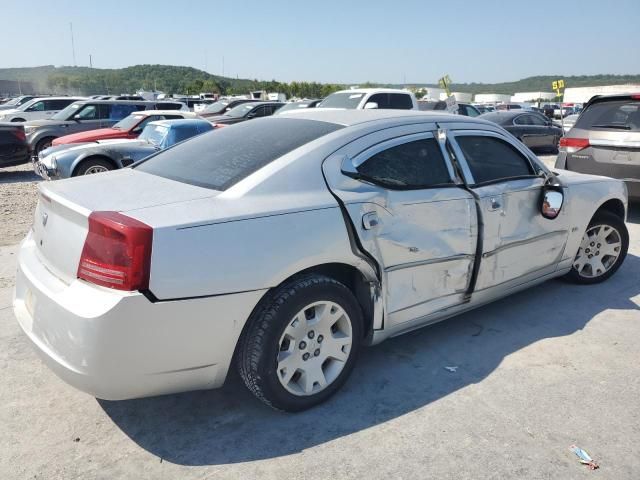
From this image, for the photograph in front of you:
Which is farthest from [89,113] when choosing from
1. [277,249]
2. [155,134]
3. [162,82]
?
[162,82]

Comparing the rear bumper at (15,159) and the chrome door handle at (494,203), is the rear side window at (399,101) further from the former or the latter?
the chrome door handle at (494,203)

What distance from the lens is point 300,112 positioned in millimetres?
3734

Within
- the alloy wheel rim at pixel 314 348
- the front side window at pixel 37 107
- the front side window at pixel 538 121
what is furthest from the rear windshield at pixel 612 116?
the front side window at pixel 37 107

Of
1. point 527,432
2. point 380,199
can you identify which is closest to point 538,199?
point 380,199

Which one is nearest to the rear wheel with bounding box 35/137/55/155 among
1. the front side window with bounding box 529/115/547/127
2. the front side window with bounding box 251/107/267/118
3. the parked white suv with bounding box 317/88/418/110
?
the front side window with bounding box 251/107/267/118

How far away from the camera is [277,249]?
247 centimetres

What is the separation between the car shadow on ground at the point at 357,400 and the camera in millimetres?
2561

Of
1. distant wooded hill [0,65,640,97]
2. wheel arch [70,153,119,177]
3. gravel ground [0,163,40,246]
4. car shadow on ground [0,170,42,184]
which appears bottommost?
car shadow on ground [0,170,42,184]

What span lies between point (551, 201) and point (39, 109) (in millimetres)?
21061

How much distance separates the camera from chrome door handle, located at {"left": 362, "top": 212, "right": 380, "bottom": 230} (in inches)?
110

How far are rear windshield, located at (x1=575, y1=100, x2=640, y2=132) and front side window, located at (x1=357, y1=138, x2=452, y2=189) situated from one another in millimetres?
4589

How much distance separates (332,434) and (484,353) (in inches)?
53.9

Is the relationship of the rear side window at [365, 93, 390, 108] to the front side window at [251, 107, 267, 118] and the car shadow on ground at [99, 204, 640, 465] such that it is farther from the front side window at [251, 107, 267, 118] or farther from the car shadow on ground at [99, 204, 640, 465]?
the car shadow on ground at [99, 204, 640, 465]

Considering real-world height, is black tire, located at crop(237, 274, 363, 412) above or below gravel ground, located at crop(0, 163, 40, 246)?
above
